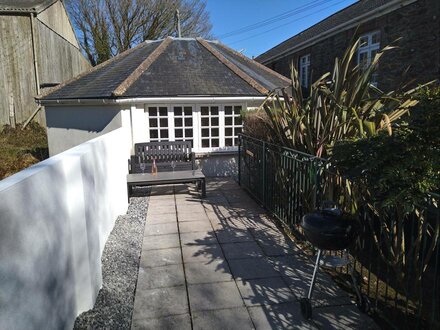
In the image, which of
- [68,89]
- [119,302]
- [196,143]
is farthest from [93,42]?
[119,302]

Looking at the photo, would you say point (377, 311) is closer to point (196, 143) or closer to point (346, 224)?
point (346, 224)

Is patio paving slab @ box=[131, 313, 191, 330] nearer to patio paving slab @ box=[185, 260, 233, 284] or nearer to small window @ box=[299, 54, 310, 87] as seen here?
patio paving slab @ box=[185, 260, 233, 284]

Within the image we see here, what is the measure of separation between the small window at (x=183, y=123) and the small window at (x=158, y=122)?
0.90 feet

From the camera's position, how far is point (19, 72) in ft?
53.7

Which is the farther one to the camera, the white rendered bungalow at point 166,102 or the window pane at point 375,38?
the window pane at point 375,38

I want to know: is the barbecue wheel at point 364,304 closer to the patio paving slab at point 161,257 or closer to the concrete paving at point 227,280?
the concrete paving at point 227,280

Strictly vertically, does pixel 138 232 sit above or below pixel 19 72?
below

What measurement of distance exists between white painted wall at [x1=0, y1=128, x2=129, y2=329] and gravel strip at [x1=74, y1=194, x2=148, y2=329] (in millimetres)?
119

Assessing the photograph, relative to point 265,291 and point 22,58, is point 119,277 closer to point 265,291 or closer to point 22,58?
point 265,291

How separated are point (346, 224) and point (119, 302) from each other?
2318mm

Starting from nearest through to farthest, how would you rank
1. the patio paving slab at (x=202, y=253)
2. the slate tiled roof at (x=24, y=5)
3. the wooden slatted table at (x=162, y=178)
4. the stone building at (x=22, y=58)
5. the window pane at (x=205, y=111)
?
1. the patio paving slab at (x=202, y=253)
2. the wooden slatted table at (x=162, y=178)
3. the window pane at (x=205, y=111)
4. the slate tiled roof at (x=24, y=5)
5. the stone building at (x=22, y=58)

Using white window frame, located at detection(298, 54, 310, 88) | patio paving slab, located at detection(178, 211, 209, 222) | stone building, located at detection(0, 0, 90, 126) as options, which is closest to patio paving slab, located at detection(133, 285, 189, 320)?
patio paving slab, located at detection(178, 211, 209, 222)

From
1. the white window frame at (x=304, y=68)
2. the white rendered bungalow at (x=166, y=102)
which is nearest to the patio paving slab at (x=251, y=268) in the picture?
the white rendered bungalow at (x=166, y=102)

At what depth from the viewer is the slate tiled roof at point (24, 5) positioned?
1589 centimetres
